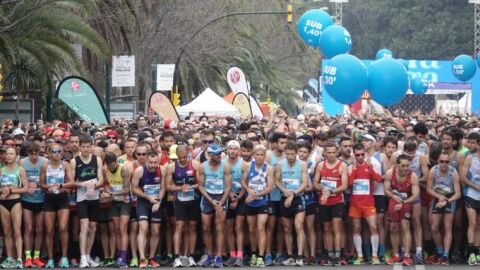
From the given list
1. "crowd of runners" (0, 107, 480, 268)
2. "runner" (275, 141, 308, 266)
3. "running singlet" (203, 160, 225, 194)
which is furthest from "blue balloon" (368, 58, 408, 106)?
"running singlet" (203, 160, 225, 194)

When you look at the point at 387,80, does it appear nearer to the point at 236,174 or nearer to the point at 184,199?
the point at 236,174

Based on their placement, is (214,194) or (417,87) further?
(417,87)

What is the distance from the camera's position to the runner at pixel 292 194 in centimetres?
1617

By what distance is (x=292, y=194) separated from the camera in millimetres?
16172

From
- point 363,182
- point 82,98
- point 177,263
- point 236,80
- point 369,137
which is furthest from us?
point 236,80

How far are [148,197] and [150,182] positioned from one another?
21 cm

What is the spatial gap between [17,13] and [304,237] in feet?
40.9

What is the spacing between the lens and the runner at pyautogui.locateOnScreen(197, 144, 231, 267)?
16.1 metres

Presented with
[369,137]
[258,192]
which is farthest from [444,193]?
[258,192]

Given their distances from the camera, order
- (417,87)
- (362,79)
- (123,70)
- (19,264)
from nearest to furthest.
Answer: (19,264) → (362,79) → (123,70) → (417,87)

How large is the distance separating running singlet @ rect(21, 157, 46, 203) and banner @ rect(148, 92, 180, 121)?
13009 millimetres

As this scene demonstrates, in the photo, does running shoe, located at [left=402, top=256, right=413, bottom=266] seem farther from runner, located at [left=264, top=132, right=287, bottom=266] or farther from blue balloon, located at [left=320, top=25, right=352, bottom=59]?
blue balloon, located at [left=320, top=25, right=352, bottom=59]

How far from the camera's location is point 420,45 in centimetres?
9981

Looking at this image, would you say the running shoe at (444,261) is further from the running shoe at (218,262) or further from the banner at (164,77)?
the banner at (164,77)
